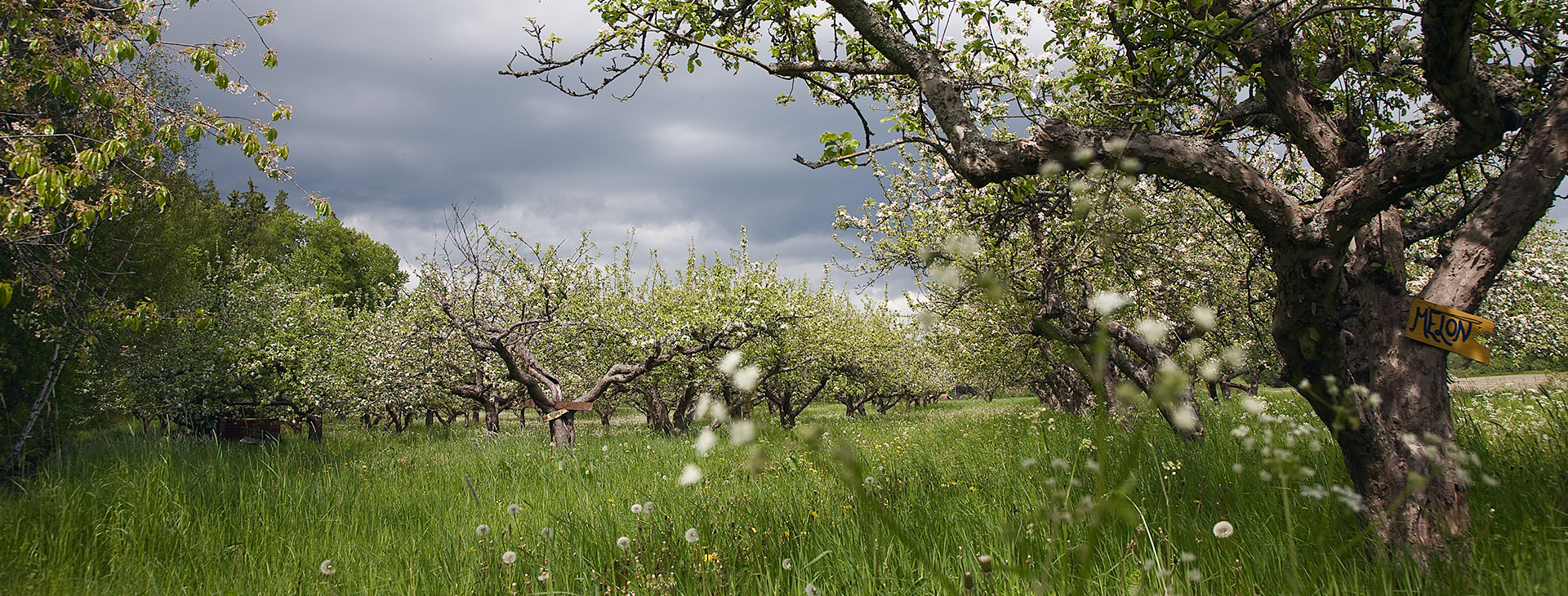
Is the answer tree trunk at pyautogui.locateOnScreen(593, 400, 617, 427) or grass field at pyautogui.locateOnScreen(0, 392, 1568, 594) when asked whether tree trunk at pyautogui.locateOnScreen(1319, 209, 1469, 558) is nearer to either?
grass field at pyautogui.locateOnScreen(0, 392, 1568, 594)

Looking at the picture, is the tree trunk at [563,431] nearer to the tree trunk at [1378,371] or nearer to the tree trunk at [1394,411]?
the tree trunk at [1378,371]

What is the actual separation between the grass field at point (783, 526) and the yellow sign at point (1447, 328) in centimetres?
77

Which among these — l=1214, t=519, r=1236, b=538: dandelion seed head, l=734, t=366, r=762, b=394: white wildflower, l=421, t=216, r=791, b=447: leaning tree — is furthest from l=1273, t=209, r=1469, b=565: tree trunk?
l=421, t=216, r=791, b=447: leaning tree

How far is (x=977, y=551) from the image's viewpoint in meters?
3.38

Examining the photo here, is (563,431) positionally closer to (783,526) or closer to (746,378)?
(783,526)

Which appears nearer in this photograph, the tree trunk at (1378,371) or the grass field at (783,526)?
the grass field at (783,526)

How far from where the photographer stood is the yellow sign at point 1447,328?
10.8 ft

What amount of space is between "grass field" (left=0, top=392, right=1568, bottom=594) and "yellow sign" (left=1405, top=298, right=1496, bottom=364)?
2.53 feet

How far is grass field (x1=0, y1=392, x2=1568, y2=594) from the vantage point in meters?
2.82

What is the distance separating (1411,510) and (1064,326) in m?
4.65

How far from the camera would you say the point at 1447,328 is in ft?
11.2

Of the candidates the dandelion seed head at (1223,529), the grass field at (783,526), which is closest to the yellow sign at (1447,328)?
the grass field at (783,526)

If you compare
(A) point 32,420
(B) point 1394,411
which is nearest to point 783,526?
(B) point 1394,411

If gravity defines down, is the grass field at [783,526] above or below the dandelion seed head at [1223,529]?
below
